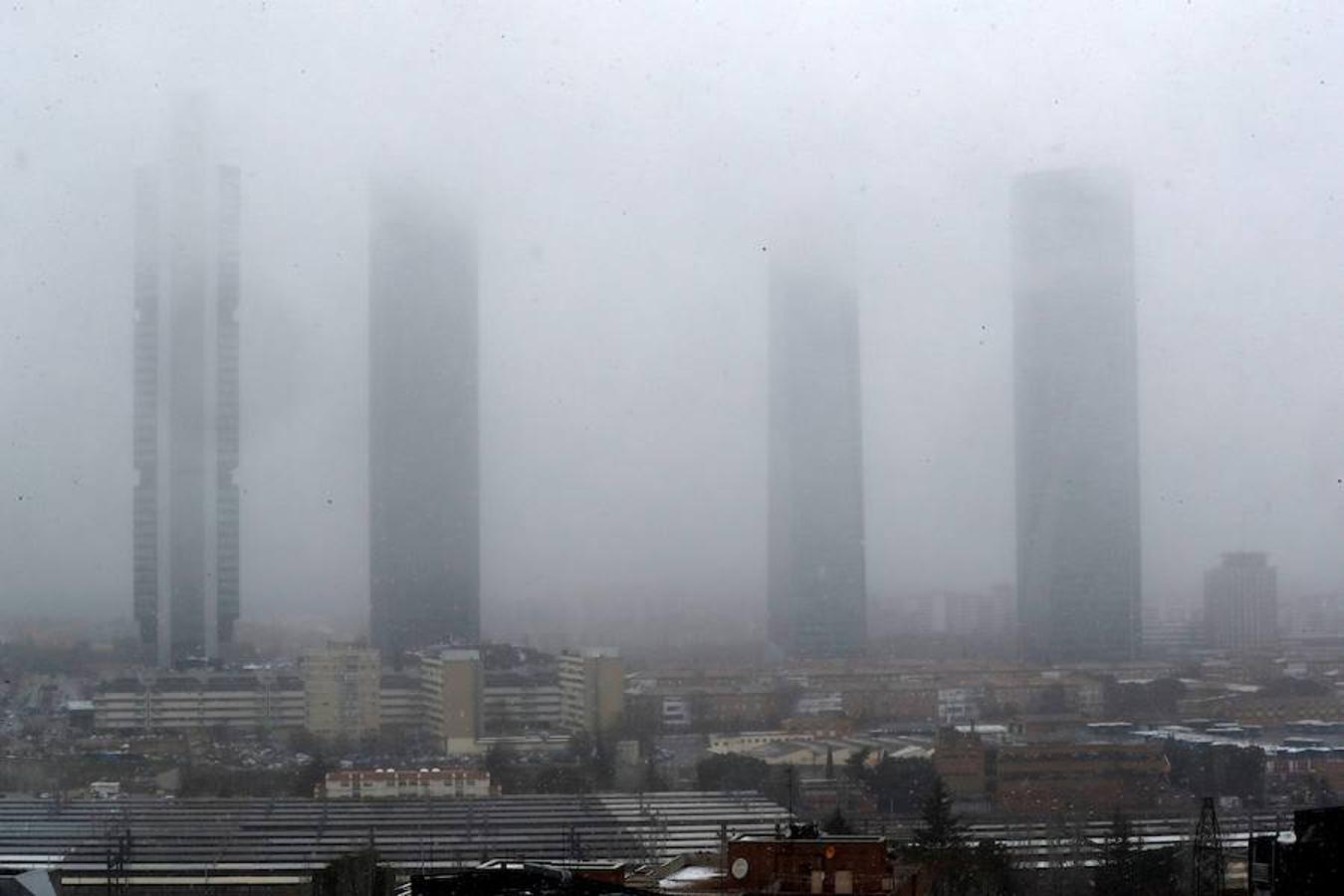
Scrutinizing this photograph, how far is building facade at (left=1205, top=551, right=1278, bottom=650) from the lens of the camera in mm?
15359

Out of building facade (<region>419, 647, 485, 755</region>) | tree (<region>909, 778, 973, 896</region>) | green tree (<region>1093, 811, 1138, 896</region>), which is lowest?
green tree (<region>1093, 811, 1138, 896</region>)

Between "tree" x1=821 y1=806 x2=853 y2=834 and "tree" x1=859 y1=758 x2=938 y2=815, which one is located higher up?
"tree" x1=821 y1=806 x2=853 y2=834

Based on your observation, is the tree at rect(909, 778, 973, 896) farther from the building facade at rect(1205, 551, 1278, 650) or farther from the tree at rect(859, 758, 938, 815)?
the building facade at rect(1205, 551, 1278, 650)

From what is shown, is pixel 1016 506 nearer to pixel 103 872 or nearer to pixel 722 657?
pixel 722 657

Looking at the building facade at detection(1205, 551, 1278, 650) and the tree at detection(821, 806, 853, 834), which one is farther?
the building facade at detection(1205, 551, 1278, 650)

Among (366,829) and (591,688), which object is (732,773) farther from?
(366,829)

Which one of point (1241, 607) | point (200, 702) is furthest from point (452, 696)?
point (1241, 607)

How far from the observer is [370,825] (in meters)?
11.1

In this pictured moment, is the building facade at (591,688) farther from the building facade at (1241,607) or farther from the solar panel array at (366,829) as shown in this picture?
the building facade at (1241,607)

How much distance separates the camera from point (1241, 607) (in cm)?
1573

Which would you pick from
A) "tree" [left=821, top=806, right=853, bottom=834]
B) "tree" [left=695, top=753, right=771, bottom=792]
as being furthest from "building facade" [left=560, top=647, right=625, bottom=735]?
"tree" [left=821, top=806, right=853, bottom=834]

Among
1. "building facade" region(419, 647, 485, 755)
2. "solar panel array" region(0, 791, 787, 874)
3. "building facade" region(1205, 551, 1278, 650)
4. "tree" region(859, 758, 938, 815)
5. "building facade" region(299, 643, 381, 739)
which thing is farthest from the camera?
"building facade" region(1205, 551, 1278, 650)

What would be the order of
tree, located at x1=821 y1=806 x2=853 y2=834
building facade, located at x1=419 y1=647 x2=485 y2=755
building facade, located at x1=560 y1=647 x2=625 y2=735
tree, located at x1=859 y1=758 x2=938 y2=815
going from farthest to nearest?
building facade, located at x1=560 y1=647 x2=625 y2=735 < building facade, located at x1=419 y1=647 x2=485 y2=755 < tree, located at x1=859 y1=758 x2=938 y2=815 < tree, located at x1=821 y1=806 x2=853 y2=834

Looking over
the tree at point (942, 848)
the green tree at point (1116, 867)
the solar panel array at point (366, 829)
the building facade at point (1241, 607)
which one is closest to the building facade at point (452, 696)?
the solar panel array at point (366, 829)
